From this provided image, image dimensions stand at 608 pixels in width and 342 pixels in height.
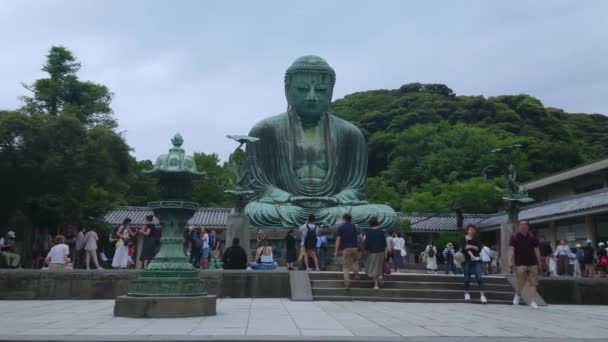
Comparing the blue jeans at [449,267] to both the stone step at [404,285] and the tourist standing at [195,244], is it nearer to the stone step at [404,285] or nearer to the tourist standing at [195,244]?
the stone step at [404,285]

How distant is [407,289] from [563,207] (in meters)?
18.7

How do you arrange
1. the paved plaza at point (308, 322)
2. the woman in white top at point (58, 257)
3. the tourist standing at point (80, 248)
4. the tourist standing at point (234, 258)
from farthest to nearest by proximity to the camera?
the tourist standing at point (80, 248) < the woman in white top at point (58, 257) < the tourist standing at point (234, 258) < the paved plaza at point (308, 322)

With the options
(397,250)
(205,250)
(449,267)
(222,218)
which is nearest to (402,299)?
(397,250)

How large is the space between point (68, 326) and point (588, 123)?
184 feet

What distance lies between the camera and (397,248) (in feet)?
56.7

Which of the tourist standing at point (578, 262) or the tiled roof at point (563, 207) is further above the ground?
the tiled roof at point (563, 207)

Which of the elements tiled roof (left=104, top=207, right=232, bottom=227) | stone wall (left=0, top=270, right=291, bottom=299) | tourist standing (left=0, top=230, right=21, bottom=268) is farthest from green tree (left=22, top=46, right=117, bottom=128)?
stone wall (left=0, top=270, right=291, bottom=299)

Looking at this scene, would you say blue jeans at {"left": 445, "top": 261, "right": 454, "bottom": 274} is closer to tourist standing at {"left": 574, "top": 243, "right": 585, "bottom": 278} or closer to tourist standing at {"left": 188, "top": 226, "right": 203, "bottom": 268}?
tourist standing at {"left": 574, "top": 243, "right": 585, "bottom": 278}

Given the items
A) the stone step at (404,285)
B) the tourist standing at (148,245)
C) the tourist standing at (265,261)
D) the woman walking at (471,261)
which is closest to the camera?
the woman walking at (471,261)

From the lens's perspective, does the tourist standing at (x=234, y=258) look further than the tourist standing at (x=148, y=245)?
Yes

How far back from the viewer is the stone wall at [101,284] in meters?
11.7

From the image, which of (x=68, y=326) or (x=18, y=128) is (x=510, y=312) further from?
(x=18, y=128)

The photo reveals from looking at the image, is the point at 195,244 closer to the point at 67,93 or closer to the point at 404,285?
the point at 404,285

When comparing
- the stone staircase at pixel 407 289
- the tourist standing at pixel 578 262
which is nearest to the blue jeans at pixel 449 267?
the tourist standing at pixel 578 262
